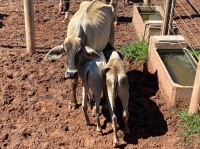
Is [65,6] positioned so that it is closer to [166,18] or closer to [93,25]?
[166,18]

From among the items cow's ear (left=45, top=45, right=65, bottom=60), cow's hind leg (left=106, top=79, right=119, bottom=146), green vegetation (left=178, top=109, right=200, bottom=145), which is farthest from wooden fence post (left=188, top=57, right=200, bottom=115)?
cow's ear (left=45, top=45, right=65, bottom=60)

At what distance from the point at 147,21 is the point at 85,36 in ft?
8.93

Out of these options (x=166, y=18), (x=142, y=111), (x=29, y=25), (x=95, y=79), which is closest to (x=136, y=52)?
(x=166, y=18)

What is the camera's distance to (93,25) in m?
6.33

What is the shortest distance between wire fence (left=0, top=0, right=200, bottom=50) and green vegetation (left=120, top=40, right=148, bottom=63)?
0.69 meters

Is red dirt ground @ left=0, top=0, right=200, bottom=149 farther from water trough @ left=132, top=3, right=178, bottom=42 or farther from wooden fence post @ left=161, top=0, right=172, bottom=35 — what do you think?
wooden fence post @ left=161, top=0, right=172, bottom=35

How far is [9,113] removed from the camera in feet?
20.3

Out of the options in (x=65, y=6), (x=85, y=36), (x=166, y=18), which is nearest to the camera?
(x=85, y=36)

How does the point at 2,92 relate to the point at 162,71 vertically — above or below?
below

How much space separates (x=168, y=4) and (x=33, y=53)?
2.88 m

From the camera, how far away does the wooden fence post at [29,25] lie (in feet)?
24.7

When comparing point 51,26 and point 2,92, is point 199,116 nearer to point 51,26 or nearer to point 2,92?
point 2,92

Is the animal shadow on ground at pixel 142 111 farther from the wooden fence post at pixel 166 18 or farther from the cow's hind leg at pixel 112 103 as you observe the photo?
the wooden fence post at pixel 166 18

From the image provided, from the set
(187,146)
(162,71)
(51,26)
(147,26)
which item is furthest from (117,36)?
(187,146)
